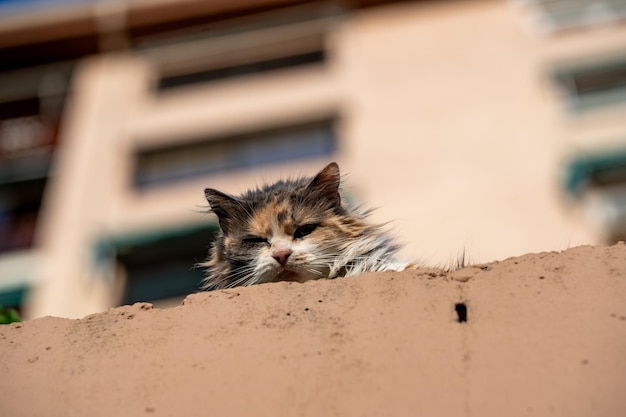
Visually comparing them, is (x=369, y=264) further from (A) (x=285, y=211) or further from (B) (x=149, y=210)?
(B) (x=149, y=210)

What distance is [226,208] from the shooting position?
4.89m

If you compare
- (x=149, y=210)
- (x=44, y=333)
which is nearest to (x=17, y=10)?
(x=149, y=210)

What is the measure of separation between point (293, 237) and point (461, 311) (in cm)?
188

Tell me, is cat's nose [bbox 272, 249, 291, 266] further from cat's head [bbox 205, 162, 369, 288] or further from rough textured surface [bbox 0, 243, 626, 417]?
rough textured surface [bbox 0, 243, 626, 417]

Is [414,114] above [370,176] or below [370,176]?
above

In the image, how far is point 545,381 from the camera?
2.61 meters

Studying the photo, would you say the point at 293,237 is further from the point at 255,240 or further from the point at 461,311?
the point at 461,311

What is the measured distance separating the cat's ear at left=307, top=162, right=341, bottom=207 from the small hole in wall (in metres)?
2.02

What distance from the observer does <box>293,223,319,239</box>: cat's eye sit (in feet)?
15.5

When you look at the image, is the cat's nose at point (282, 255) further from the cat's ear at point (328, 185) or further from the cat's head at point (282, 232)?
the cat's ear at point (328, 185)

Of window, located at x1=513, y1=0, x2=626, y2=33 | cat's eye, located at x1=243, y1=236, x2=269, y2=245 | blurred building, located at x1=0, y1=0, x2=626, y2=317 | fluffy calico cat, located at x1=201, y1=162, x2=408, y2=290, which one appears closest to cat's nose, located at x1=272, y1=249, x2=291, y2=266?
fluffy calico cat, located at x1=201, y1=162, x2=408, y2=290

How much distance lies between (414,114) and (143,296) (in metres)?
6.22

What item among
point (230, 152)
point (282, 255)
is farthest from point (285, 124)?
point (282, 255)

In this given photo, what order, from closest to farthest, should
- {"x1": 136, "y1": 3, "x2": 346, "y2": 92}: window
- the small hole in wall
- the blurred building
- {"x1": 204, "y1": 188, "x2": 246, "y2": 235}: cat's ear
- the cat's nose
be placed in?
the small hole in wall → the cat's nose → {"x1": 204, "y1": 188, "x2": 246, "y2": 235}: cat's ear → the blurred building → {"x1": 136, "y1": 3, "x2": 346, "y2": 92}: window
